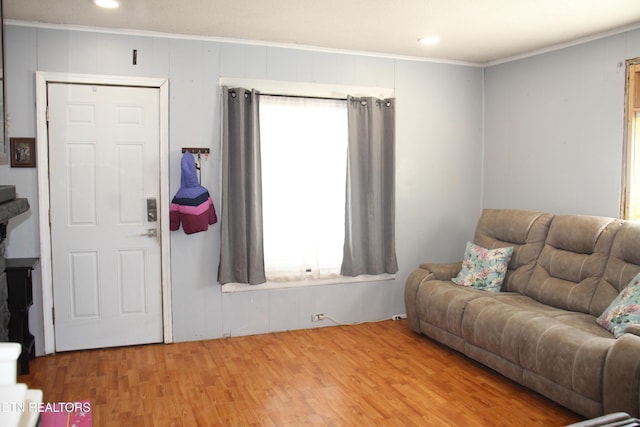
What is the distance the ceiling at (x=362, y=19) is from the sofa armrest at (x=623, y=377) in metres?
2.07

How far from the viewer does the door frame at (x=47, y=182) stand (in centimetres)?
386

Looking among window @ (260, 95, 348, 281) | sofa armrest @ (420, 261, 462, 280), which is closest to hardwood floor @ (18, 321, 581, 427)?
sofa armrest @ (420, 261, 462, 280)

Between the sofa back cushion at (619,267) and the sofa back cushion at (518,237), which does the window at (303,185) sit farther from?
the sofa back cushion at (619,267)

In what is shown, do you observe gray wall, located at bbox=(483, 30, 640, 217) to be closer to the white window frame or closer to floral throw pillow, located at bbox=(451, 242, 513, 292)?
the white window frame

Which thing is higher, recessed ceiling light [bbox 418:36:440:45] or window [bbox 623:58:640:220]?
recessed ceiling light [bbox 418:36:440:45]

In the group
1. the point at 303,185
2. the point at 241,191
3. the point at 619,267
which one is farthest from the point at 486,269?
the point at 241,191

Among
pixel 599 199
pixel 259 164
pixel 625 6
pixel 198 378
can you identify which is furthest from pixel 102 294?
pixel 625 6

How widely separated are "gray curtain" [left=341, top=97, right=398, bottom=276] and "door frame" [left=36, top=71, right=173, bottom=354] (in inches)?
60.4

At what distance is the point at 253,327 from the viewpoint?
4512 millimetres

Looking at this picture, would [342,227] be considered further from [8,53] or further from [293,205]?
[8,53]

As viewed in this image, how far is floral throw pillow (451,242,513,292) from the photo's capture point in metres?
4.14

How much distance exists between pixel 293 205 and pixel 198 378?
165 cm

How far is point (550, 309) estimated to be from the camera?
3.63 m

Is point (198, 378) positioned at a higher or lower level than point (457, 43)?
lower
